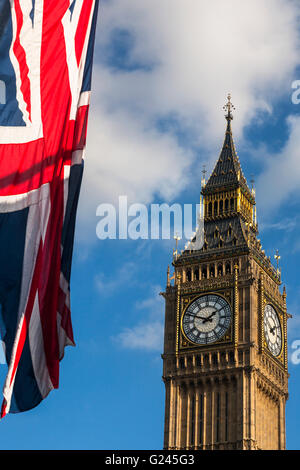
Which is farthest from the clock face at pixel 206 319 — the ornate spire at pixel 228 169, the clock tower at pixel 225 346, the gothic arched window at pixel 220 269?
the ornate spire at pixel 228 169

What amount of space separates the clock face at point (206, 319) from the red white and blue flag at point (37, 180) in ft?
245

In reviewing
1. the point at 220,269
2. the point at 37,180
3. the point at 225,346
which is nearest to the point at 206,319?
the point at 225,346

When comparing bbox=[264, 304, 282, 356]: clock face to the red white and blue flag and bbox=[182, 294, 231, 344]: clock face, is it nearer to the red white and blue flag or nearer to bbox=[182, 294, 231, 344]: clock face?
bbox=[182, 294, 231, 344]: clock face

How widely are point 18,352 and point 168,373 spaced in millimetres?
78449

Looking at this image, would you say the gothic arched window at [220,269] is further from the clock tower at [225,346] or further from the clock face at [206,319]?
the clock face at [206,319]

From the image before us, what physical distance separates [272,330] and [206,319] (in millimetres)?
7401

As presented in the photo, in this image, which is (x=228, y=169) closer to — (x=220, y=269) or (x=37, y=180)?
(x=220, y=269)

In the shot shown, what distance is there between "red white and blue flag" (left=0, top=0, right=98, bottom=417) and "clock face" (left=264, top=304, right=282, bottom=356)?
7745 centimetres

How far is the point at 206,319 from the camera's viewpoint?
98.4 metres

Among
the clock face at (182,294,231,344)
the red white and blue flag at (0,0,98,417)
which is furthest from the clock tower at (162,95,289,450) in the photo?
the red white and blue flag at (0,0,98,417)

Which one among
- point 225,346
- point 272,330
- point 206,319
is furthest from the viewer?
point 272,330

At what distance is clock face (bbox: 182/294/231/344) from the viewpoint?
97.8 metres

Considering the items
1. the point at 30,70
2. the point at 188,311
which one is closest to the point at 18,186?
the point at 30,70
